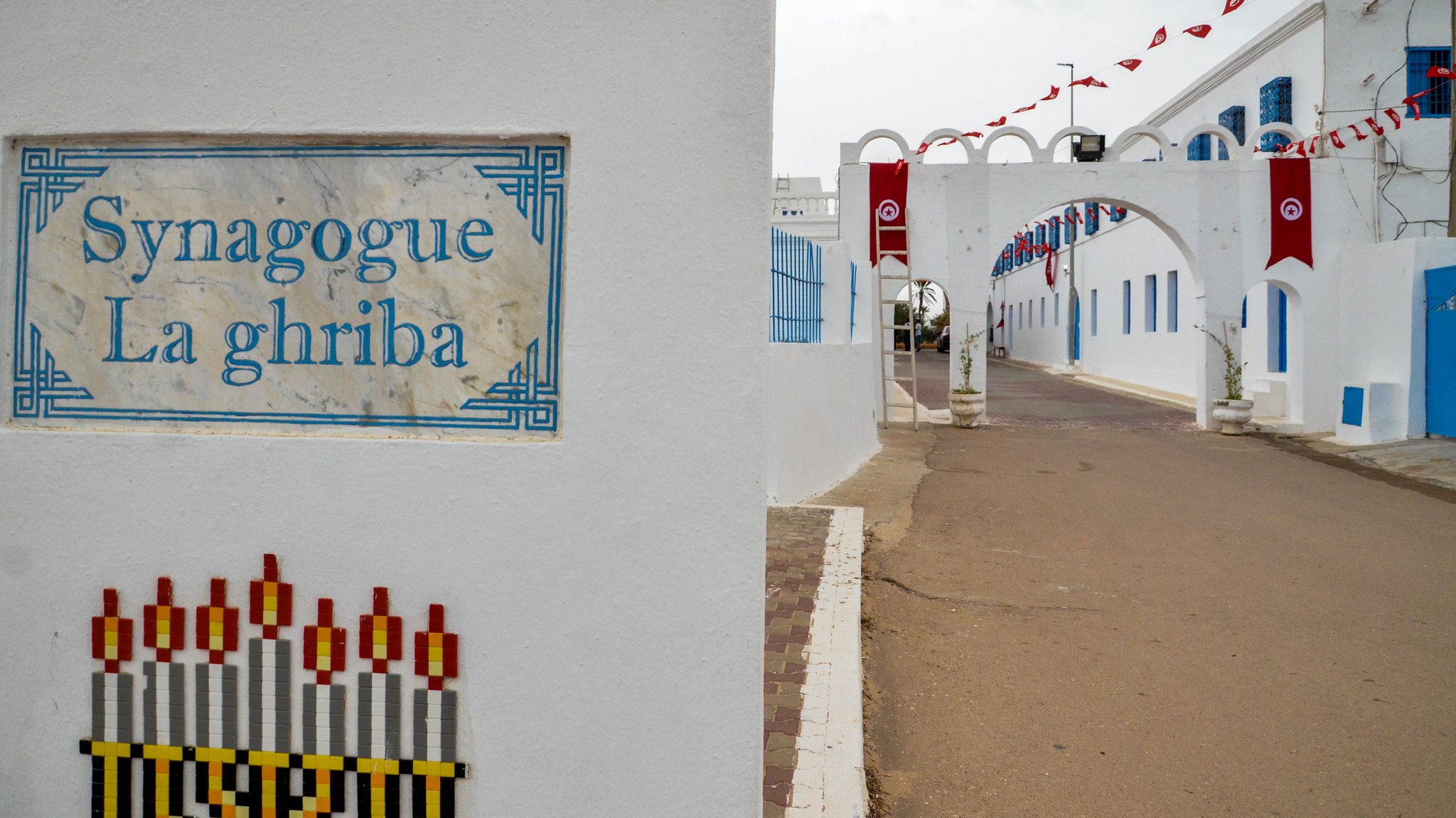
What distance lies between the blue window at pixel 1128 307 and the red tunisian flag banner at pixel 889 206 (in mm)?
10436

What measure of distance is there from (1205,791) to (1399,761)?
81 centimetres

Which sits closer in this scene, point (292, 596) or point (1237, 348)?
point (292, 596)

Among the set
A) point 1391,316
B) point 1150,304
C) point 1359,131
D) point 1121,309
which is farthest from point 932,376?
point 1391,316

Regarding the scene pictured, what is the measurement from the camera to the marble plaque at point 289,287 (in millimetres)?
2213

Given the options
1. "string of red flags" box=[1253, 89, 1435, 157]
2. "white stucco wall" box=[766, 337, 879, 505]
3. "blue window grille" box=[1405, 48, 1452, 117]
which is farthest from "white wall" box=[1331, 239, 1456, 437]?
"white stucco wall" box=[766, 337, 879, 505]

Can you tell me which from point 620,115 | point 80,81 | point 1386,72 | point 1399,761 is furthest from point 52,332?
point 1386,72

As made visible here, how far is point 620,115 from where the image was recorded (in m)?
2.14

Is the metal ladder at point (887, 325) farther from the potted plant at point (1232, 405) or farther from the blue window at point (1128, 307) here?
the blue window at point (1128, 307)

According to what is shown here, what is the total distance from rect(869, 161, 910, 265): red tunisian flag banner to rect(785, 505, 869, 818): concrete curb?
34.1 ft

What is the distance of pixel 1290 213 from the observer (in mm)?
14141

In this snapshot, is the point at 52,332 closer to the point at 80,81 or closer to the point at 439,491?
the point at 80,81

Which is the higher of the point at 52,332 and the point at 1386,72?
the point at 1386,72

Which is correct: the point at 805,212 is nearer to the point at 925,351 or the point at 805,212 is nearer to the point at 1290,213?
the point at 1290,213

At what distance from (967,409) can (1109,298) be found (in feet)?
41.8
